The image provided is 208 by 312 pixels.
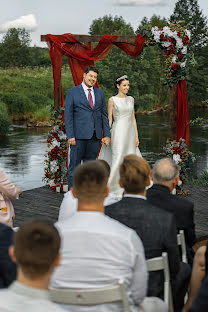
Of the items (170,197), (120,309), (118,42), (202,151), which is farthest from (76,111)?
(202,151)

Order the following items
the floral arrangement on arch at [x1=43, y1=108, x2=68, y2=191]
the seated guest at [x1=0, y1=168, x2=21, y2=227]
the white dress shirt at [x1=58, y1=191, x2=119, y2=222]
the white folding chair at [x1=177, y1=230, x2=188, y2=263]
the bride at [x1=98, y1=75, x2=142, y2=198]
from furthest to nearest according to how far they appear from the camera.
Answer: the floral arrangement on arch at [x1=43, y1=108, x2=68, y2=191] < the bride at [x1=98, y1=75, x2=142, y2=198] < the seated guest at [x1=0, y1=168, x2=21, y2=227] < the white dress shirt at [x1=58, y1=191, x2=119, y2=222] < the white folding chair at [x1=177, y1=230, x2=188, y2=263]

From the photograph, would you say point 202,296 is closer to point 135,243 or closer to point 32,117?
point 135,243

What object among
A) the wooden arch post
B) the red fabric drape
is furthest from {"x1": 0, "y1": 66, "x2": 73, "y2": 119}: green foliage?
the red fabric drape

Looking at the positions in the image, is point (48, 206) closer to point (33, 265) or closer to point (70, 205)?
point (70, 205)

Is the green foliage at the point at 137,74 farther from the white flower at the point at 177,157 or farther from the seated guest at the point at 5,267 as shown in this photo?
the seated guest at the point at 5,267

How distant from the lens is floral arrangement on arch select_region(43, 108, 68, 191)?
7.88 meters

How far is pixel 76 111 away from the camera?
6.67 m

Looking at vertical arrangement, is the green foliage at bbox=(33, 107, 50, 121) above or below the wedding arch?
below

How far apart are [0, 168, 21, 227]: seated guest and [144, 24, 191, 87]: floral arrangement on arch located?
158 inches

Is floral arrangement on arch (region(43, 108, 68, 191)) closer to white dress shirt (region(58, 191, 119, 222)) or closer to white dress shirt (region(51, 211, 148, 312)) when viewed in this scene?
white dress shirt (region(58, 191, 119, 222))

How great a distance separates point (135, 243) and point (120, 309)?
1.07 ft

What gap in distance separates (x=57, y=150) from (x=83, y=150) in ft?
4.21

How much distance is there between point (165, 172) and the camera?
10.7 feet

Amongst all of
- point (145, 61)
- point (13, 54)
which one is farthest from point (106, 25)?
point (145, 61)
